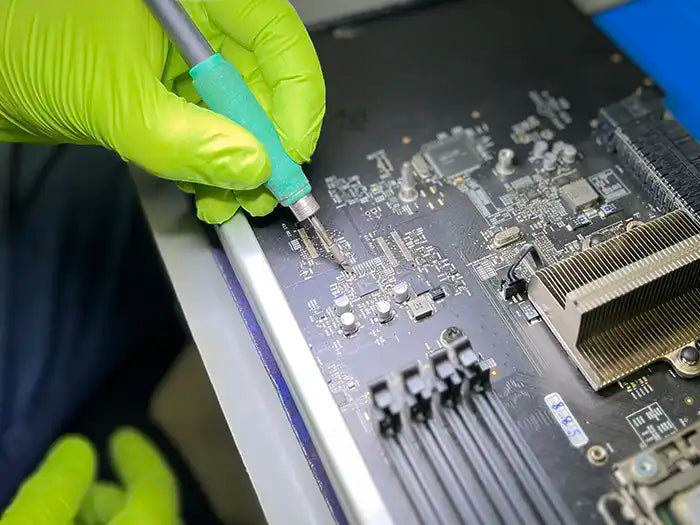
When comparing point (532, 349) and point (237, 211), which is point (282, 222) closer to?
point (237, 211)

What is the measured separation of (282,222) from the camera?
1.64m

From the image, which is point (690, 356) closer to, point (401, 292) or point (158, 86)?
point (401, 292)

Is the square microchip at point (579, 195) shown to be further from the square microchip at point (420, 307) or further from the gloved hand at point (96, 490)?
the gloved hand at point (96, 490)

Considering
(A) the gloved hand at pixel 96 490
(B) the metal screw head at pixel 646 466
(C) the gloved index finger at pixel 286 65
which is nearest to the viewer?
(B) the metal screw head at pixel 646 466

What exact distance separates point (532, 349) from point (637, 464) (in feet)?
0.96

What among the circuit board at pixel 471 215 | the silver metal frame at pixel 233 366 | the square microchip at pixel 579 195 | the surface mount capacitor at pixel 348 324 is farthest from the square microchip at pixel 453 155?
the silver metal frame at pixel 233 366

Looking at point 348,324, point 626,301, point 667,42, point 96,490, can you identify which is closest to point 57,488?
point 96,490

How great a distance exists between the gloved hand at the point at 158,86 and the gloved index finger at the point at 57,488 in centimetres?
68

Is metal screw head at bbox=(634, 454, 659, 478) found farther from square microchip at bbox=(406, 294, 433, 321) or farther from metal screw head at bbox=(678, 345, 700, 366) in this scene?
square microchip at bbox=(406, 294, 433, 321)

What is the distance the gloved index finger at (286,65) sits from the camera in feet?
5.14

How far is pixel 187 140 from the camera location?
1416 millimetres

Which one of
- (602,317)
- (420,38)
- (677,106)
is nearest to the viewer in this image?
(602,317)

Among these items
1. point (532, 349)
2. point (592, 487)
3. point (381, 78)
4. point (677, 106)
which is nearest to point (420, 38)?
point (381, 78)

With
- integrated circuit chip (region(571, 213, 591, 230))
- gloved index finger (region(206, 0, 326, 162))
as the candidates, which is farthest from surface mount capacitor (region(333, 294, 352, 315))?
integrated circuit chip (region(571, 213, 591, 230))
